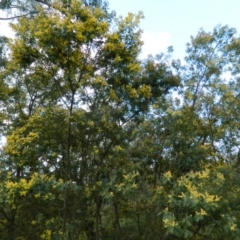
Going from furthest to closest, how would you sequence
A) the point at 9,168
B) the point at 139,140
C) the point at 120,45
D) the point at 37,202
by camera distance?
1. the point at 139,140
2. the point at 9,168
3. the point at 37,202
4. the point at 120,45

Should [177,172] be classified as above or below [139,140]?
below

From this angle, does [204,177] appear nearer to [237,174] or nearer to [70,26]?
[237,174]

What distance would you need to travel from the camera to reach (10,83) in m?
5.69

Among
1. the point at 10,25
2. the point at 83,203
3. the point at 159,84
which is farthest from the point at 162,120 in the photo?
the point at 10,25

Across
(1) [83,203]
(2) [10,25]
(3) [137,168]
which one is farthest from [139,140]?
(2) [10,25]

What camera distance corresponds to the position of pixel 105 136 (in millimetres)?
4848

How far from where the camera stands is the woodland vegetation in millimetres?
4074

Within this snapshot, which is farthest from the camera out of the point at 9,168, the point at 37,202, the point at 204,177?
the point at 9,168

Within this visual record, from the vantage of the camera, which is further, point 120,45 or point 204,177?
point 120,45

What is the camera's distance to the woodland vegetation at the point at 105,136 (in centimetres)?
407

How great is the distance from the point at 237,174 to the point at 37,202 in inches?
102

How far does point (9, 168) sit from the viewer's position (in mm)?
5070

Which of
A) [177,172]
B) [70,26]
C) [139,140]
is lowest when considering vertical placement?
[177,172]

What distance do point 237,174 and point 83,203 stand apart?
2.05m
